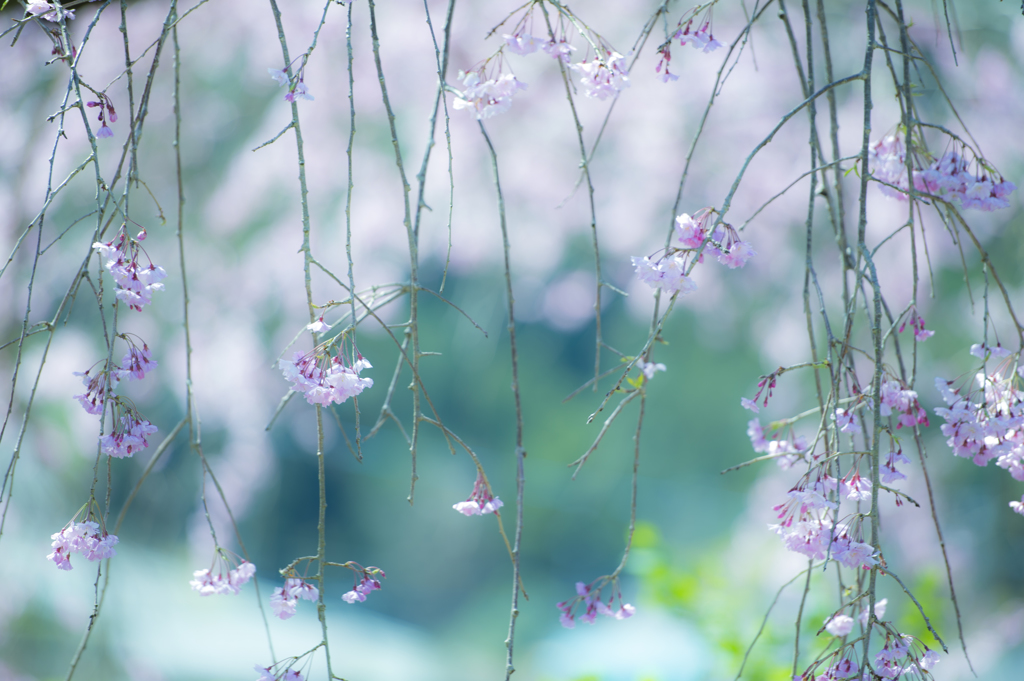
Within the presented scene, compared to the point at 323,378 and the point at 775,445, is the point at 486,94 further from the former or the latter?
the point at 775,445

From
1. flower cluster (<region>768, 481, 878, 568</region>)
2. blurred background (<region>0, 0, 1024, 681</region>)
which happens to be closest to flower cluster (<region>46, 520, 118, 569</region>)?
flower cluster (<region>768, 481, 878, 568</region>)

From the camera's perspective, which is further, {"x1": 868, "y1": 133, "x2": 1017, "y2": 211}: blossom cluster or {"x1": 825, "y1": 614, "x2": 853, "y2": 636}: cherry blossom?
{"x1": 868, "y1": 133, "x2": 1017, "y2": 211}: blossom cluster

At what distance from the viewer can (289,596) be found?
78 cm

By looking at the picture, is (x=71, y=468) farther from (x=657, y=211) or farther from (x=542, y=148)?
(x=657, y=211)

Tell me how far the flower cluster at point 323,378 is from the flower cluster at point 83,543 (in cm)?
23

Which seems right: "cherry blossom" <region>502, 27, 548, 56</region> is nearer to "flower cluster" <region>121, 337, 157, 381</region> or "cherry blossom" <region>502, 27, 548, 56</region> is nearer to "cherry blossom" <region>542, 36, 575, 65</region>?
"cherry blossom" <region>542, 36, 575, 65</region>

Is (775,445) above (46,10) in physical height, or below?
below

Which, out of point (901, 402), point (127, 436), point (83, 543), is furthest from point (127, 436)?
point (901, 402)

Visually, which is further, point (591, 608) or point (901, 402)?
point (591, 608)

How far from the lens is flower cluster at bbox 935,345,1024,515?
69cm

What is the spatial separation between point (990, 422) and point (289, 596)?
67cm

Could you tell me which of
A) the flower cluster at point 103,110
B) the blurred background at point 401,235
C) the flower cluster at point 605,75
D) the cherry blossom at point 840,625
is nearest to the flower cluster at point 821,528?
the cherry blossom at point 840,625

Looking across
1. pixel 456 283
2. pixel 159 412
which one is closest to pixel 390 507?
pixel 456 283

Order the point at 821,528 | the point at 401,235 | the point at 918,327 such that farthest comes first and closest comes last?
the point at 401,235 → the point at 918,327 → the point at 821,528
